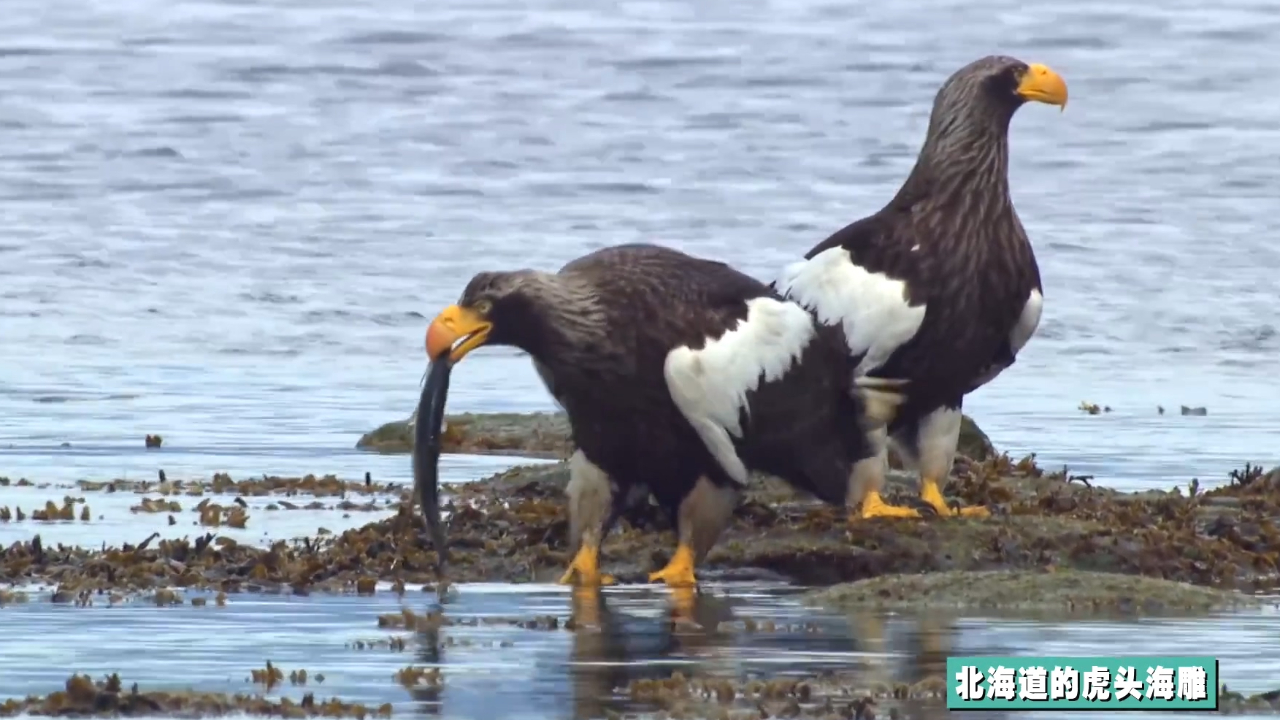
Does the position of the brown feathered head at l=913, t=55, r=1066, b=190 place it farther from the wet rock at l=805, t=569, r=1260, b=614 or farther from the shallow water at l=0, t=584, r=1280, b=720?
the shallow water at l=0, t=584, r=1280, b=720

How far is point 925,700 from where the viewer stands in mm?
9297

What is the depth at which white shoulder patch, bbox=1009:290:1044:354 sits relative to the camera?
43.8 feet

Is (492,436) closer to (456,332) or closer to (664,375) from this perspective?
(664,375)

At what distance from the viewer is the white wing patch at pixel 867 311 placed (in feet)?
42.6

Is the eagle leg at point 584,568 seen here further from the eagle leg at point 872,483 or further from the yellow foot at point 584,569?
the eagle leg at point 872,483

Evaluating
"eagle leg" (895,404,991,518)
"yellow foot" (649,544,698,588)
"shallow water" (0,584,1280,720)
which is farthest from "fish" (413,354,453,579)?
"eagle leg" (895,404,991,518)

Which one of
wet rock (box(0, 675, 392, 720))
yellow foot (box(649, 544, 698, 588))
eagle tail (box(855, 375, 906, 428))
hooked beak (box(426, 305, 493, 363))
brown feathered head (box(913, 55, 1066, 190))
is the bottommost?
wet rock (box(0, 675, 392, 720))

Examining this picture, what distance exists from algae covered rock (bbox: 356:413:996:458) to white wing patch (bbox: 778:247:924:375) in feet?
12.9

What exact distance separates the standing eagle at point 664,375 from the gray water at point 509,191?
160cm

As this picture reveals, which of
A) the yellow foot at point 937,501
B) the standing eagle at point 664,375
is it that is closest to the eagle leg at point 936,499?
the yellow foot at point 937,501

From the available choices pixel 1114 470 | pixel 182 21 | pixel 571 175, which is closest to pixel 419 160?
pixel 571 175

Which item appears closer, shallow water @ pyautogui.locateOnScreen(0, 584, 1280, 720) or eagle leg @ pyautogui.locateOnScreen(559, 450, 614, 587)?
shallow water @ pyautogui.locateOnScreen(0, 584, 1280, 720)

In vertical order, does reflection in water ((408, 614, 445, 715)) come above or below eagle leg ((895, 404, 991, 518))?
below

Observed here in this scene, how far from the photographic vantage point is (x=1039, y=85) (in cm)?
1398
